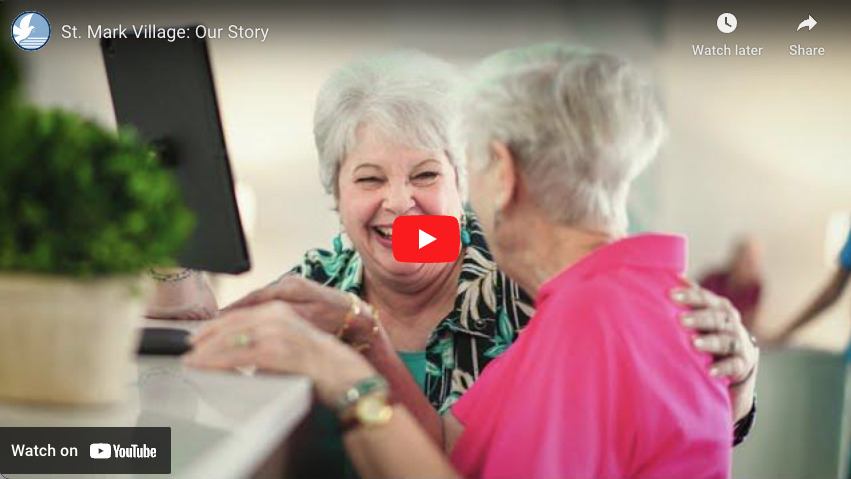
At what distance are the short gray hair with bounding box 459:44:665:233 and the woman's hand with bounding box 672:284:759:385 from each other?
0.10 m

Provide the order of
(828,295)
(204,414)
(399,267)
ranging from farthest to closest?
(828,295)
(399,267)
(204,414)

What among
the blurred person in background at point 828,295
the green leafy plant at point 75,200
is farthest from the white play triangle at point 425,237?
the green leafy plant at point 75,200

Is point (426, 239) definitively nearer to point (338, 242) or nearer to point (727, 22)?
point (338, 242)

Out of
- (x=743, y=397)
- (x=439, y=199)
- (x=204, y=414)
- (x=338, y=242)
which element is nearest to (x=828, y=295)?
(x=743, y=397)

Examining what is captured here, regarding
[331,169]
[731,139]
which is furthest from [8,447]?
[731,139]

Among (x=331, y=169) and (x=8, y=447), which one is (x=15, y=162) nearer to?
(x=8, y=447)

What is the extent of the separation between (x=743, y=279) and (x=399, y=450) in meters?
0.60

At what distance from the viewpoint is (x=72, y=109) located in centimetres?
65

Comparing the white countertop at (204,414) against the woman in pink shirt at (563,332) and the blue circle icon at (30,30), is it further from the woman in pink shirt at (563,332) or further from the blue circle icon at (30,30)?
the blue circle icon at (30,30)

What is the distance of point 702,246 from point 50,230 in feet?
2.74

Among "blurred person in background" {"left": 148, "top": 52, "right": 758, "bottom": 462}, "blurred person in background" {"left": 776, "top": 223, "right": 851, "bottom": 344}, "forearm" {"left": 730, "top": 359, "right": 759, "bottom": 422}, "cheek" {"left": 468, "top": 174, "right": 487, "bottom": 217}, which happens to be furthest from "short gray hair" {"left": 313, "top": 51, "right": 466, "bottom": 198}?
"blurred person in background" {"left": 776, "top": 223, "right": 851, "bottom": 344}

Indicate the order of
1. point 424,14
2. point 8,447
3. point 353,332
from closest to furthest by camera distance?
point 8,447 → point 353,332 → point 424,14

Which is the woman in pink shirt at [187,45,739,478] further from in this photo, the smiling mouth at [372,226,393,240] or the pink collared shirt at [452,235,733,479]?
the smiling mouth at [372,226,393,240]

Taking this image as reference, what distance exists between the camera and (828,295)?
132 cm
